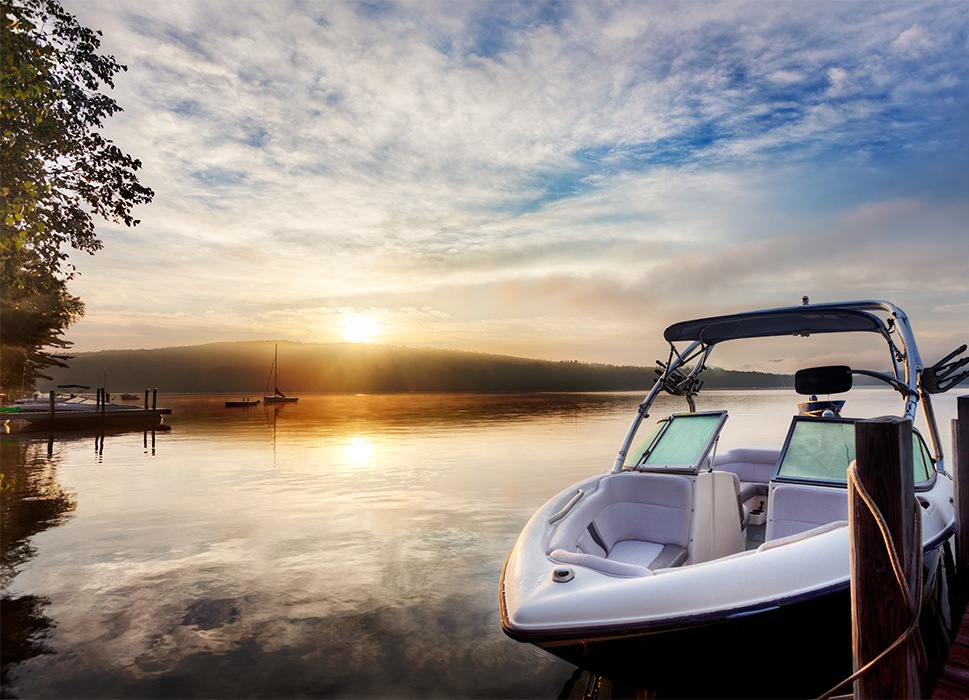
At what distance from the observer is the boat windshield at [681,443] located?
240 inches

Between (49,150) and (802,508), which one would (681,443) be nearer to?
(802,508)

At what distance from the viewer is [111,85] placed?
35.2 ft

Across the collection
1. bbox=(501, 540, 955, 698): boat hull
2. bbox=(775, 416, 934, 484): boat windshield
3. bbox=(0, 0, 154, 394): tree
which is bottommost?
bbox=(501, 540, 955, 698): boat hull

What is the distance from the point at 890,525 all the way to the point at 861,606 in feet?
1.53

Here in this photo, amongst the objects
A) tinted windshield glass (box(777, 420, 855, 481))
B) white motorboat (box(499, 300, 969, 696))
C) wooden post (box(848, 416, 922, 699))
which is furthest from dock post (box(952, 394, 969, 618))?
wooden post (box(848, 416, 922, 699))

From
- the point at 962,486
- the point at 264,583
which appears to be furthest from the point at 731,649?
the point at 264,583

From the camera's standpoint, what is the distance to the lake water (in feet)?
17.2

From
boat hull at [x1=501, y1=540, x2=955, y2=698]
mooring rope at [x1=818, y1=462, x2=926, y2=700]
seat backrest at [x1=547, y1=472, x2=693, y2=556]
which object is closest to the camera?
mooring rope at [x1=818, y1=462, x2=926, y2=700]

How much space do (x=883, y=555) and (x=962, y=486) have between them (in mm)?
4734

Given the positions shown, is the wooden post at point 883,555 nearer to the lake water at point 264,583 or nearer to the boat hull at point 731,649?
the boat hull at point 731,649

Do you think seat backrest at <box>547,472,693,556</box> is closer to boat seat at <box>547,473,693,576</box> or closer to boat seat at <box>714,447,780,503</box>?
boat seat at <box>547,473,693,576</box>

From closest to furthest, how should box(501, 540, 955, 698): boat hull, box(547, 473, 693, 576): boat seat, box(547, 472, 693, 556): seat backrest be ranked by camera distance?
1. box(501, 540, 955, 698): boat hull
2. box(547, 473, 693, 576): boat seat
3. box(547, 472, 693, 556): seat backrest

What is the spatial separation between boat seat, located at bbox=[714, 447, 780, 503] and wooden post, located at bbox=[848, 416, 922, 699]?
5383mm

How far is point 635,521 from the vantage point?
612 centimetres
